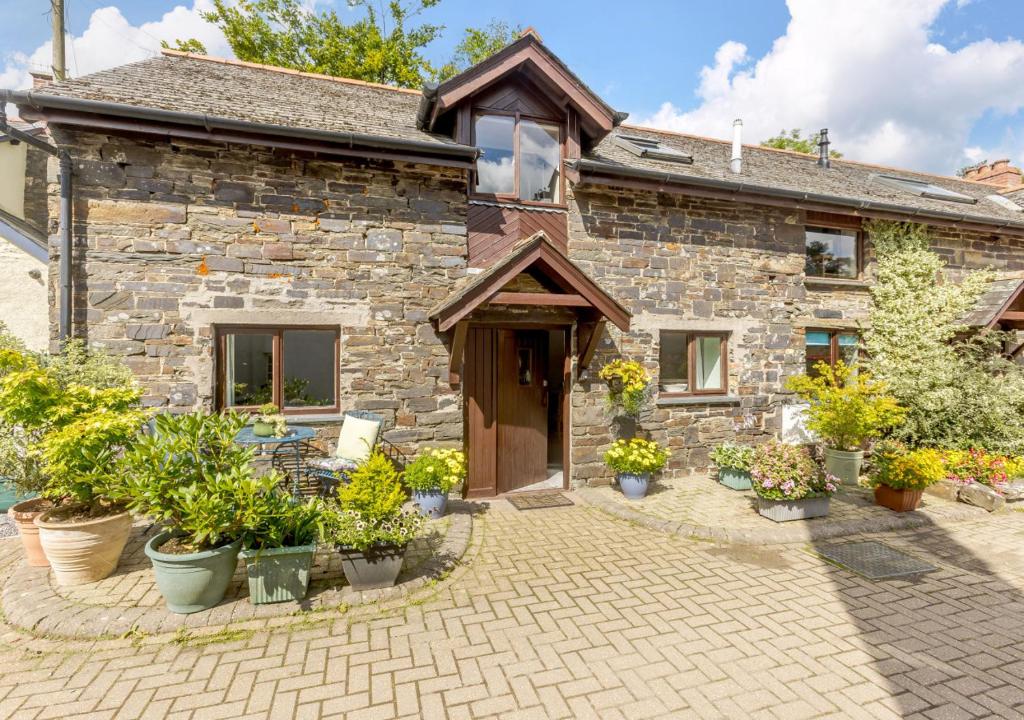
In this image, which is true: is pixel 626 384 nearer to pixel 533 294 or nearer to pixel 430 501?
pixel 533 294

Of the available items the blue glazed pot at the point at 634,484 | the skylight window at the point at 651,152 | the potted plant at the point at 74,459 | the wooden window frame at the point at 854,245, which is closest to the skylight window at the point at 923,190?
the wooden window frame at the point at 854,245

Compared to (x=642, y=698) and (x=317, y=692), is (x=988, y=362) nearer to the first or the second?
(x=642, y=698)

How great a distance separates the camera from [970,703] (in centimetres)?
297

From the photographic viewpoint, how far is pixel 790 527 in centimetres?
579

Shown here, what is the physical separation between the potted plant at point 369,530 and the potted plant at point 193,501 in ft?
2.10

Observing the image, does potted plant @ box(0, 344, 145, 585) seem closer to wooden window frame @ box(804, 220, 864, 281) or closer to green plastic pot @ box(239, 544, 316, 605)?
green plastic pot @ box(239, 544, 316, 605)

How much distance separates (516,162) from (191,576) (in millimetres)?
6484

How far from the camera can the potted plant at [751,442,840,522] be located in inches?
233

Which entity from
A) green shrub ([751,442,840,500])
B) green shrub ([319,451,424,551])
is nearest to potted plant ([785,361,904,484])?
green shrub ([751,442,840,500])

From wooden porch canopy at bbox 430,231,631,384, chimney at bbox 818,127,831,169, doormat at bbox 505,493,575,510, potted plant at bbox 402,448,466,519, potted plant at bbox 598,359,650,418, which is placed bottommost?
doormat at bbox 505,493,575,510

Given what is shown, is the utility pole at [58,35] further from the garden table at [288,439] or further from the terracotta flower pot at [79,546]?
the terracotta flower pot at [79,546]

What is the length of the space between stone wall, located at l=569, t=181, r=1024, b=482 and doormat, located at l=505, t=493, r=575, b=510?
0.64 metres

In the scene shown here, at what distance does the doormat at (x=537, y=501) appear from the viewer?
21.8ft

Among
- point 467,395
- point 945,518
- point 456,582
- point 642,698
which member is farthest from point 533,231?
point 945,518
